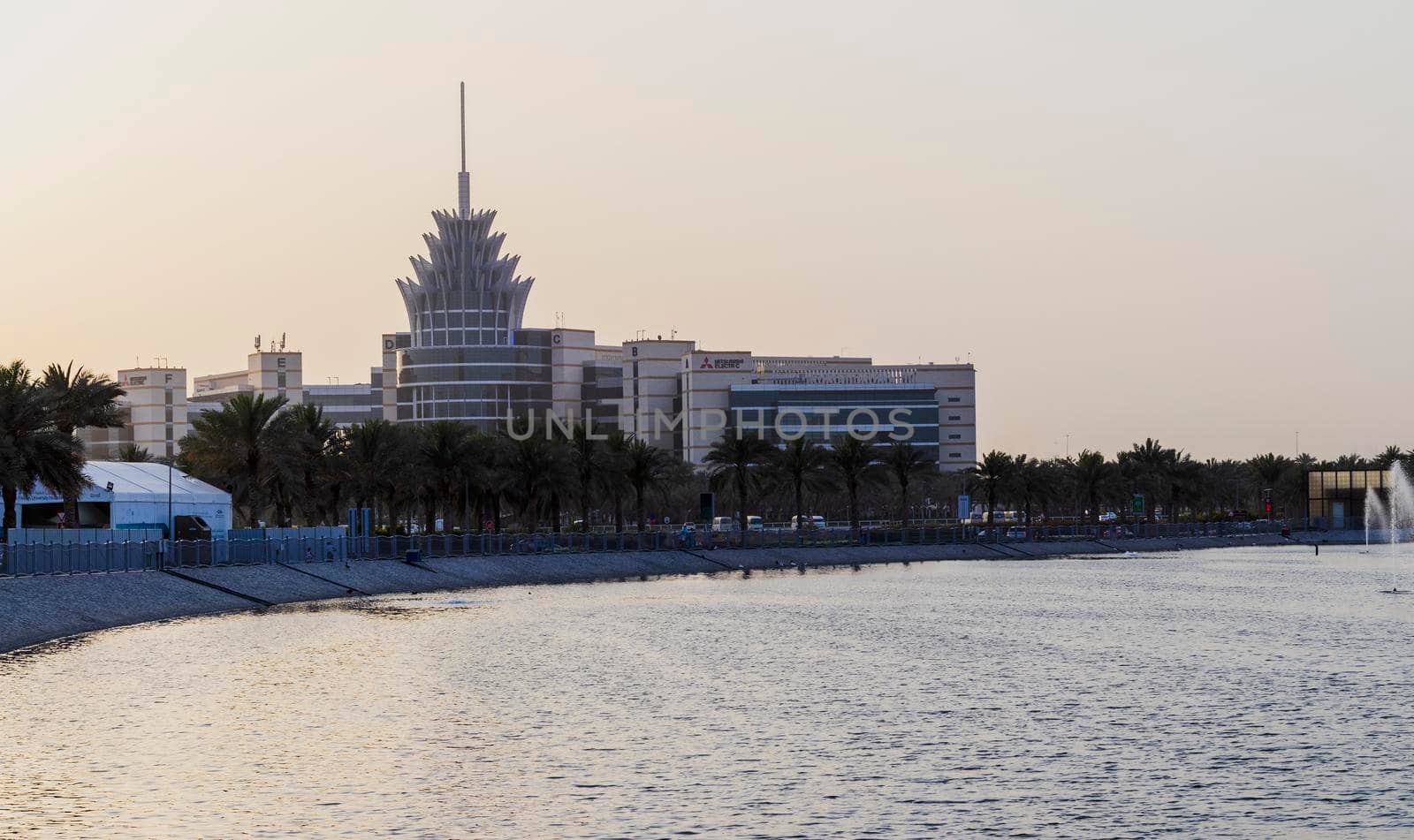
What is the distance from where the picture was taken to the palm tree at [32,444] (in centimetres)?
6569

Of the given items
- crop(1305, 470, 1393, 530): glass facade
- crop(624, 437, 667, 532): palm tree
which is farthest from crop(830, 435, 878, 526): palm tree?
crop(1305, 470, 1393, 530): glass facade

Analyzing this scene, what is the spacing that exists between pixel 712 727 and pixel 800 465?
291 ft

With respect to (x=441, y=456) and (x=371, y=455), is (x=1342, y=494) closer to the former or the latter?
(x=441, y=456)

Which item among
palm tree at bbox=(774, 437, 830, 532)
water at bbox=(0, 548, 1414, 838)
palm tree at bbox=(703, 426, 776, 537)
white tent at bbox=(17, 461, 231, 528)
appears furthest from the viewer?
palm tree at bbox=(774, 437, 830, 532)

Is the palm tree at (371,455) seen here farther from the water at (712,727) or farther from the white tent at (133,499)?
the water at (712,727)

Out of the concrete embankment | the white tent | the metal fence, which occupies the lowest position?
the concrete embankment

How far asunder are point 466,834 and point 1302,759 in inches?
575

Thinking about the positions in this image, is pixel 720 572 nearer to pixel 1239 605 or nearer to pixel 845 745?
pixel 1239 605

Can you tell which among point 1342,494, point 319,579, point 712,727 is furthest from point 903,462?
point 712,727

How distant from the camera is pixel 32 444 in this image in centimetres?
6600

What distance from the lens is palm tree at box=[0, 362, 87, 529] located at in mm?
65688

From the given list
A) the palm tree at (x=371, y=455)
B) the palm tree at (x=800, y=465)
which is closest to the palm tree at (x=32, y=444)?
the palm tree at (x=371, y=455)

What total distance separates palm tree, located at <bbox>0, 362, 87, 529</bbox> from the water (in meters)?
9.38

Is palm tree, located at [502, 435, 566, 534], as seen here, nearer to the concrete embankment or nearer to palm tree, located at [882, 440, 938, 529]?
the concrete embankment
